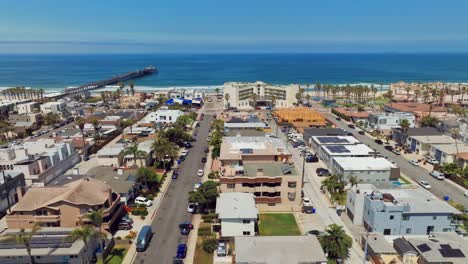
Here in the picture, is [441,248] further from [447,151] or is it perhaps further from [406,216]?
[447,151]

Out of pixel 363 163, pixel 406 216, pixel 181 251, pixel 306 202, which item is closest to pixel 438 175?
pixel 363 163

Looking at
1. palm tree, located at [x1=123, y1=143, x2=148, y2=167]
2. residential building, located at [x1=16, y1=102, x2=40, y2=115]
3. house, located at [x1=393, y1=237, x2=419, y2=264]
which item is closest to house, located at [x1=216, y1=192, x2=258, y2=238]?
house, located at [x1=393, y1=237, x2=419, y2=264]

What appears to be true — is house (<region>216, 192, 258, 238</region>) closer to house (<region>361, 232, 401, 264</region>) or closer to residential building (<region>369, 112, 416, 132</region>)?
house (<region>361, 232, 401, 264</region>)

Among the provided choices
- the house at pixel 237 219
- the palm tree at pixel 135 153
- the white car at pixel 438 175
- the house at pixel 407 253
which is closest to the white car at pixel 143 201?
the palm tree at pixel 135 153

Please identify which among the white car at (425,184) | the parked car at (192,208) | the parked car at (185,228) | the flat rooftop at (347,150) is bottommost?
the parked car at (185,228)

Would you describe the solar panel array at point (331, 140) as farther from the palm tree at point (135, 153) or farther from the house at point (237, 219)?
the palm tree at point (135, 153)

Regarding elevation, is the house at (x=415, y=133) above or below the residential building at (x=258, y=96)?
below

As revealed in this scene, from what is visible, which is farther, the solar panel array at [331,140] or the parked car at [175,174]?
the solar panel array at [331,140]

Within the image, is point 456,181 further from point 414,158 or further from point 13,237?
point 13,237
